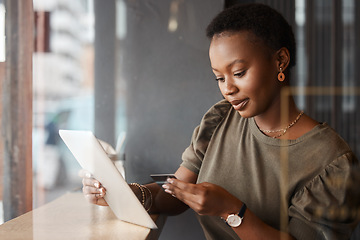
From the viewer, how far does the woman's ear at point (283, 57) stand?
65 centimetres

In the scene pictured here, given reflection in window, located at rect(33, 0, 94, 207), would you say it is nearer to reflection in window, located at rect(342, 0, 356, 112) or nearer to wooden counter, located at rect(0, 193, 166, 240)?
wooden counter, located at rect(0, 193, 166, 240)

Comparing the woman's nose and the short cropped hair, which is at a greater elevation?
the short cropped hair

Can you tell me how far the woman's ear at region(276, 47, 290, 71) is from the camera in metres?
0.65

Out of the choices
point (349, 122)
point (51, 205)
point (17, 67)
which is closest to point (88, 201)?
point (51, 205)

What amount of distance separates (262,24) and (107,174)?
41 centimetres

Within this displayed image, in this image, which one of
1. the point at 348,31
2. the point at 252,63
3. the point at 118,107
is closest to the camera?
the point at 348,31

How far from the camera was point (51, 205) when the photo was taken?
0.81 meters

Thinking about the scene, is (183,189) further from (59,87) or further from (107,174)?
(59,87)

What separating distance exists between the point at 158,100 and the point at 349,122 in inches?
15.4

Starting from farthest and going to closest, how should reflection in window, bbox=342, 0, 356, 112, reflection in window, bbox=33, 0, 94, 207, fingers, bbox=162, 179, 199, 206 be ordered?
1. reflection in window, bbox=33, 0, 94, 207
2. fingers, bbox=162, 179, 199, 206
3. reflection in window, bbox=342, 0, 356, 112

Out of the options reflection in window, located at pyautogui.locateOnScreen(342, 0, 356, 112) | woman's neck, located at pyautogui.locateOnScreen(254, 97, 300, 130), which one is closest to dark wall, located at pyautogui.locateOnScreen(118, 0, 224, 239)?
woman's neck, located at pyautogui.locateOnScreen(254, 97, 300, 130)

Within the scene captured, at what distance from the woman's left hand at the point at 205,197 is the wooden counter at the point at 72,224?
0.12 m

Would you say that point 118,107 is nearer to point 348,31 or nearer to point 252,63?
point 252,63

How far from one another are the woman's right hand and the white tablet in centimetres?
1
